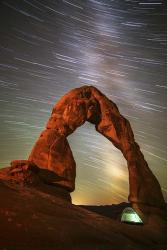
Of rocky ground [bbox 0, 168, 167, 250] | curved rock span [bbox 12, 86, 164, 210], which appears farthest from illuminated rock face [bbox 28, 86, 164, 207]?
rocky ground [bbox 0, 168, 167, 250]

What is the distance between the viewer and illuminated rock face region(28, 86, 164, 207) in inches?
544

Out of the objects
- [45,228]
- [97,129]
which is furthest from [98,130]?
[45,228]

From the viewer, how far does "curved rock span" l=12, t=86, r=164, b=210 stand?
13.8m

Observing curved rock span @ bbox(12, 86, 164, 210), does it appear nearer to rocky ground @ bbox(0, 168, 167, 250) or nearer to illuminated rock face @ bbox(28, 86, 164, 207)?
illuminated rock face @ bbox(28, 86, 164, 207)

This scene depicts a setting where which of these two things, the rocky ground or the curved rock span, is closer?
the rocky ground

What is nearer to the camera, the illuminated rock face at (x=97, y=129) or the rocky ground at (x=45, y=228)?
the rocky ground at (x=45, y=228)

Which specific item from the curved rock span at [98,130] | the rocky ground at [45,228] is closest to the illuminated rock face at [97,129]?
the curved rock span at [98,130]

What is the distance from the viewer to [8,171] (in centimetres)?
1120

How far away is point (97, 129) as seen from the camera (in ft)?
54.1

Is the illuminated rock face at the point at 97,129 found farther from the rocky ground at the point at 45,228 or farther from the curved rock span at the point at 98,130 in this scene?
the rocky ground at the point at 45,228

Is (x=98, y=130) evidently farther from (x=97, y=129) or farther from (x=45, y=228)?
(x=45, y=228)

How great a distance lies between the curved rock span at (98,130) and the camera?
45.1ft

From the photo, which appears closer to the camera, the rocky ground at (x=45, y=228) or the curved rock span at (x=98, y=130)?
the rocky ground at (x=45, y=228)

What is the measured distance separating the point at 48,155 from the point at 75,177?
1635mm
